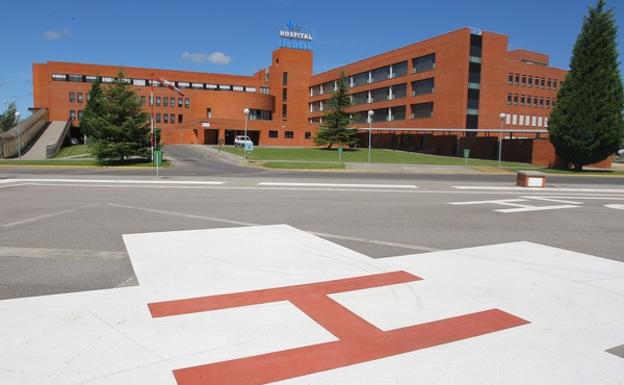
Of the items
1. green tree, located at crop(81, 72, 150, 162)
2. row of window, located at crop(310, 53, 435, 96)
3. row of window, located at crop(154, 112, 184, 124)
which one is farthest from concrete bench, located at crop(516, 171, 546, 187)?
row of window, located at crop(154, 112, 184, 124)

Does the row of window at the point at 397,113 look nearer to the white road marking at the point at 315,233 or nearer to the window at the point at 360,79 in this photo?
the window at the point at 360,79

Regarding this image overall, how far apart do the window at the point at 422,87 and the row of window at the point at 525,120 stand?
33.9 feet

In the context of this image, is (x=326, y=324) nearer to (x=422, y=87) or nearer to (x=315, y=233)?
(x=315, y=233)

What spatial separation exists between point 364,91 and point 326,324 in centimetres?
7437

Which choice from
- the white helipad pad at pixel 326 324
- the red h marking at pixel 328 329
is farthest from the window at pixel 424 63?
the red h marking at pixel 328 329

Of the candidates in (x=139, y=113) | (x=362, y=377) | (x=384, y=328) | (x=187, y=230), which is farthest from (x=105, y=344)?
(x=139, y=113)

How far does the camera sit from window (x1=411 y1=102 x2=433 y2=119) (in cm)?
6238

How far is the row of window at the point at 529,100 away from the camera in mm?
61438

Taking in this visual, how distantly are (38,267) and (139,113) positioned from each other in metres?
29.4

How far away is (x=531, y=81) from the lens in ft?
209

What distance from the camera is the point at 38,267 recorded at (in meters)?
6.48

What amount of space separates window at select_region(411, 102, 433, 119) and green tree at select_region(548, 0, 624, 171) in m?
27.4

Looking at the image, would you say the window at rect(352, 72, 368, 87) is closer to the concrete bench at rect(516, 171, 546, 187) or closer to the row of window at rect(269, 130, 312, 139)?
the row of window at rect(269, 130, 312, 139)

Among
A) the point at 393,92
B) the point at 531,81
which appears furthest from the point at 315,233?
the point at 531,81
